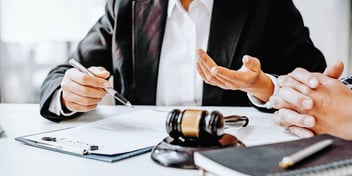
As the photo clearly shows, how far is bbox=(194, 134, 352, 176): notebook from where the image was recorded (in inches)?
18.8

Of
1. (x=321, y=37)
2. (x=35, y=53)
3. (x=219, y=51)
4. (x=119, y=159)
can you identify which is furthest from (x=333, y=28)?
(x=119, y=159)

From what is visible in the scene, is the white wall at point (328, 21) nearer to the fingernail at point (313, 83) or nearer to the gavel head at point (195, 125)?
the fingernail at point (313, 83)

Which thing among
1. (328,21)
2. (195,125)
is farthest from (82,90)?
(328,21)

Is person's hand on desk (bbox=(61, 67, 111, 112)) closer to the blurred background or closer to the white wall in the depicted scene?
the blurred background

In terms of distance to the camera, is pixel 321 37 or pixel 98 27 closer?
pixel 98 27

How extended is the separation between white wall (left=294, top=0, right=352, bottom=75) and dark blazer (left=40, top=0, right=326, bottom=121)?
39.1 inches

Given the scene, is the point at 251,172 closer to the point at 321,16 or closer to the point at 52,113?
the point at 52,113

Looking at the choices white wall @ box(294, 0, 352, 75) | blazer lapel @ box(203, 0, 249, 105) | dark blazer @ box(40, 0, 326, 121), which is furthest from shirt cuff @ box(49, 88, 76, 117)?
white wall @ box(294, 0, 352, 75)

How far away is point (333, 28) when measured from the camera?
7.50 feet

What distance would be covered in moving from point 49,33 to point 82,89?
134cm

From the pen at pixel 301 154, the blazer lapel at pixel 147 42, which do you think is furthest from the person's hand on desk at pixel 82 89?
the pen at pixel 301 154

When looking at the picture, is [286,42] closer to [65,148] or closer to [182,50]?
[182,50]

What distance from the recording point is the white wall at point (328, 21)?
2.27 meters

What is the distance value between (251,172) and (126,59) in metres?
0.93
